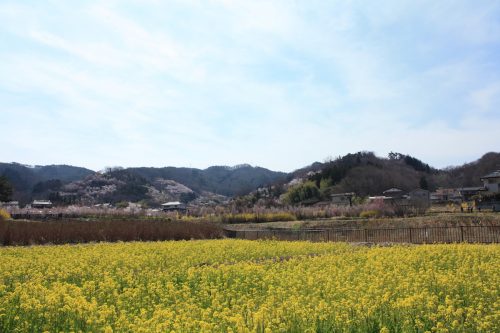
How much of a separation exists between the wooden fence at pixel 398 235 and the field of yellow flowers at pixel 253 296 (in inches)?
384

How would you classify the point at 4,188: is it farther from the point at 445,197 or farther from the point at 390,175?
the point at 445,197

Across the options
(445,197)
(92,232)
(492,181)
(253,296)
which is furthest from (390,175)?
(253,296)

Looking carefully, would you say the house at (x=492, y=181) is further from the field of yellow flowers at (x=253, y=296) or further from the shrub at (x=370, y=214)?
the field of yellow flowers at (x=253, y=296)

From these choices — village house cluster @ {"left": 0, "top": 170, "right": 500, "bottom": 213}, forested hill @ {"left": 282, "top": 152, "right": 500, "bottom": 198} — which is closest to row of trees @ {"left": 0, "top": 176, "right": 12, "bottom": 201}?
village house cluster @ {"left": 0, "top": 170, "right": 500, "bottom": 213}

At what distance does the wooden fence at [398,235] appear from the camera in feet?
84.9

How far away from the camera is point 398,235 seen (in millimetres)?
28188

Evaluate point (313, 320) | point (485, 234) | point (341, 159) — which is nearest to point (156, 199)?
point (341, 159)

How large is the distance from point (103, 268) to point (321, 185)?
3393 inches

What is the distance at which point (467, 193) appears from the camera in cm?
7762

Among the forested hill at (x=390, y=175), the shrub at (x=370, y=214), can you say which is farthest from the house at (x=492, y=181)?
the shrub at (x=370, y=214)

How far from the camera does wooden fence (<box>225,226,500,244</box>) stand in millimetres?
25891

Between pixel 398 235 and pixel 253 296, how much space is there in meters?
20.0

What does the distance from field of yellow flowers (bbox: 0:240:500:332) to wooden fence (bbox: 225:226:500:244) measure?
32.0 feet

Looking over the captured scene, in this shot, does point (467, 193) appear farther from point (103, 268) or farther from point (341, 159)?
point (103, 268)
